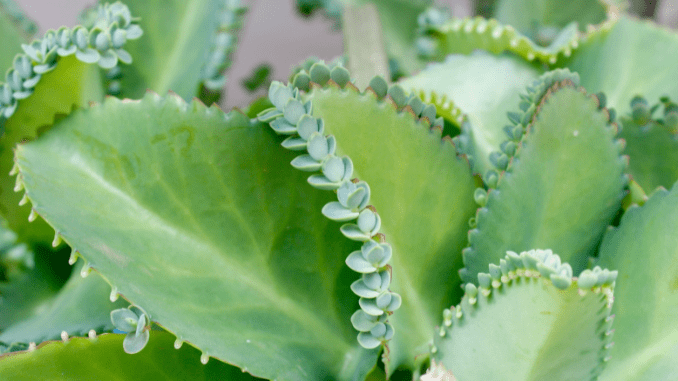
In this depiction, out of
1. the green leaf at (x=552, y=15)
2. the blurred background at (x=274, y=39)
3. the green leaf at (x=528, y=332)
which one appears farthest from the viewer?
the blurred background at (x=274, y=39)

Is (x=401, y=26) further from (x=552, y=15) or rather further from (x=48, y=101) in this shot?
(x=48, y=101)

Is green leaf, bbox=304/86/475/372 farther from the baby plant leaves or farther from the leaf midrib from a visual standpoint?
the baby plant leaves

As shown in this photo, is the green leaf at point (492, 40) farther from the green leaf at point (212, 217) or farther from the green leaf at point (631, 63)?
the green leaf at point (212, 217)

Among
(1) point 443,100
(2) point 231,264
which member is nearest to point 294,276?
(2) point 231,264

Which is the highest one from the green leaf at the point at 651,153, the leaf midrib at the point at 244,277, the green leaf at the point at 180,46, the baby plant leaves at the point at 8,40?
the green leaf at the point at 651,153

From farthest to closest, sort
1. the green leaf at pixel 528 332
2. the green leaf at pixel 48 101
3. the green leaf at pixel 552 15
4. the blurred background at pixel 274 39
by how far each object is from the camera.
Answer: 1. the blurred background at pixel 274 39
2. the green leaf at pixel 552 15
3. the green leaf at pixel 48 101
4. the green leaf at pixel 528 332

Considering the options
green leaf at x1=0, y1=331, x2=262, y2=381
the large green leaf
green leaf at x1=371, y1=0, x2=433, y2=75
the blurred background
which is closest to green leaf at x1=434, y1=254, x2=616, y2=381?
green leaf at x1=0, y1=331, x2=262, y2=381

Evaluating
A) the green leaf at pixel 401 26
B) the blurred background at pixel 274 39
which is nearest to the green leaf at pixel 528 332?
the green leaf at pixel 401 26
